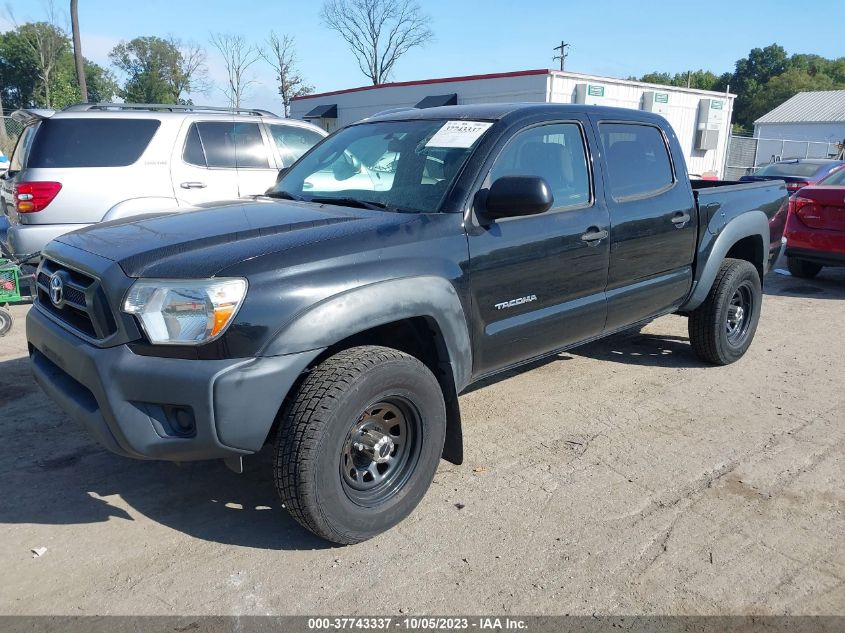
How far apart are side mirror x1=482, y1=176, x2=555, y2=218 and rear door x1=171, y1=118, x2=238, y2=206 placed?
4.47 m

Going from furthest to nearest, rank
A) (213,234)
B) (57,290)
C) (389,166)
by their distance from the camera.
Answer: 1. (389,166)
2. (57,290)
3. (213,234)

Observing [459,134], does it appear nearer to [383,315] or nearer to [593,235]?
[593,235]

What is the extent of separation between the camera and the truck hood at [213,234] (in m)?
2.61

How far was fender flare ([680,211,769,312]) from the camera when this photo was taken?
4805 mm

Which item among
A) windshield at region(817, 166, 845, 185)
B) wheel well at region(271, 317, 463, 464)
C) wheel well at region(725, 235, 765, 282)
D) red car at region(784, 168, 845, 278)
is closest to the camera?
wheel well at region(271, 317, 463, 464)

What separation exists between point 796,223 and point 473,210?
22.8ft

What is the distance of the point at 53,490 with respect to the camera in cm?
334

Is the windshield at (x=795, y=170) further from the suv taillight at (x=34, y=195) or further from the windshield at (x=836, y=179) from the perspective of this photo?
the suv taillight at (x=34, y=195)

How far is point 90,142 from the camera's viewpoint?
6363 mm

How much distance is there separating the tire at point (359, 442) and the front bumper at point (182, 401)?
0.40 ft

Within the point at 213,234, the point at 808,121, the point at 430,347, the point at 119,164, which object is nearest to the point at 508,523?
the point at 430,347

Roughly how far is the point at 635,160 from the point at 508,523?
2.50 m

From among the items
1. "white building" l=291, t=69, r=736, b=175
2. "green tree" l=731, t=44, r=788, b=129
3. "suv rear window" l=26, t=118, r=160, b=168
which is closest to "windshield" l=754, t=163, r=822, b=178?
"white building" l=291, t=69, r=736, b=175

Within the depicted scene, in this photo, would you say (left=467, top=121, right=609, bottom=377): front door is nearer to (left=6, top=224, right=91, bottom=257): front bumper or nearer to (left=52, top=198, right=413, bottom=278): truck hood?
(left=52, top=198, right=413, bottom=278): truck hood
